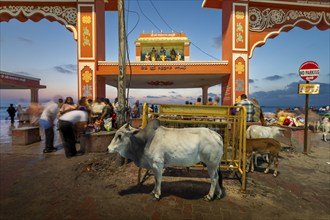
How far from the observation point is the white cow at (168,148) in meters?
3.73

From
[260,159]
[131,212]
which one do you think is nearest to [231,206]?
[131,212]

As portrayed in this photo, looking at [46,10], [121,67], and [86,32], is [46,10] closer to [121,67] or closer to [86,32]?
[86,32]

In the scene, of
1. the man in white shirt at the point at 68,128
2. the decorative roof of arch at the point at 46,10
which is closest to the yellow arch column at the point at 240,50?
the decorative roof of arch at the point at 46,10

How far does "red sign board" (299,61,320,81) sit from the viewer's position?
7.73 meters

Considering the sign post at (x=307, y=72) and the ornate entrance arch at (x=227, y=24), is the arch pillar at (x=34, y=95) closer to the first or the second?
the ornate entrance arch at (x=227, y=24)

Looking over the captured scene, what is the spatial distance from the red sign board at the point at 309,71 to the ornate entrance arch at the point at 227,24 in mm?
4901

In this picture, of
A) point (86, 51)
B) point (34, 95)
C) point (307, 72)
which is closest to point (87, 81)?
point (86, 51)

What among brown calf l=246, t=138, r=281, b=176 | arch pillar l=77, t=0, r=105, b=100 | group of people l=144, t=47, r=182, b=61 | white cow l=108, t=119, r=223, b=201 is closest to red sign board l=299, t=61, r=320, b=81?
brown calf l=246, t=138, r=281, b=176

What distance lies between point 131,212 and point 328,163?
676cm

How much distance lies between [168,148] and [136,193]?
1.24 m

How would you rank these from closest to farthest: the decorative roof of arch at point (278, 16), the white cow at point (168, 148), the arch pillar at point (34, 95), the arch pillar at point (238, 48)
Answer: the white cow at point (168, 148) < the arch pillar at point (238, 48) < the decorative roof of arch at point (278, 16) < the arch pillar at point (34, 95)

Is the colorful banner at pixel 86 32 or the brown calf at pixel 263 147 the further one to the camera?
the colorful banner at pixel 86 32

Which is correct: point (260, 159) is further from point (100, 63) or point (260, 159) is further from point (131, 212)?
point (100, 63)

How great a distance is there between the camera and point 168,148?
376cm
